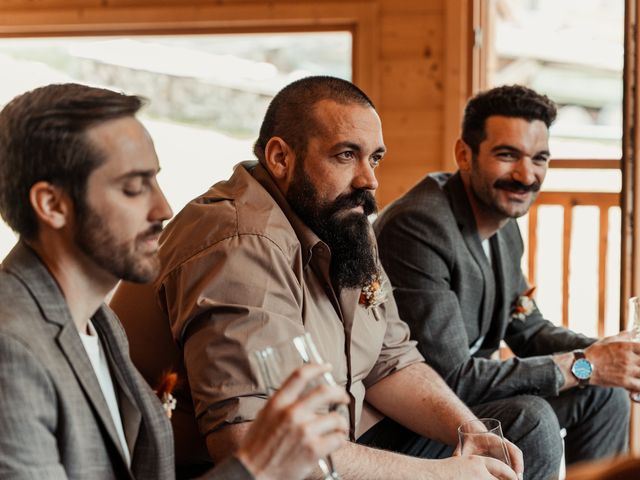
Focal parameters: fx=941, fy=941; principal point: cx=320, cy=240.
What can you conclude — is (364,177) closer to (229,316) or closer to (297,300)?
(297,300)

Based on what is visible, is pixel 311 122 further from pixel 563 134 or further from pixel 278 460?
pixel 563 134

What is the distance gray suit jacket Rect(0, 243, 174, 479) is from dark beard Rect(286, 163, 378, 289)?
2.60ft

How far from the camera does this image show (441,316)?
277cm

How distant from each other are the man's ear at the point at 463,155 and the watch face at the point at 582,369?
0.77 metres

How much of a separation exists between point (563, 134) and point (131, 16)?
2429mm

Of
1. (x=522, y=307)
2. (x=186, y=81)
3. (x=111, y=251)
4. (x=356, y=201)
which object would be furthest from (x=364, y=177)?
(x=186, y=81)

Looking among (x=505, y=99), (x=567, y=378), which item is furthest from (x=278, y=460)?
(x=505, y=99)

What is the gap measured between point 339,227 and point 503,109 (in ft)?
3.86

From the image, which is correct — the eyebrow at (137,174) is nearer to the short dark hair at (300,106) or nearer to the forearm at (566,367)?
the short dark hair at (300,106)

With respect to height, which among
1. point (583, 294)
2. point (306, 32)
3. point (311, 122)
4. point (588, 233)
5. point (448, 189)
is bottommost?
point (583, 294)

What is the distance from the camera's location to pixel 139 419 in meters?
1.52

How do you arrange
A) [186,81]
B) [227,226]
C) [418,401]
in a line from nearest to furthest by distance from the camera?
[227,226] < [418,401] < [186,81]

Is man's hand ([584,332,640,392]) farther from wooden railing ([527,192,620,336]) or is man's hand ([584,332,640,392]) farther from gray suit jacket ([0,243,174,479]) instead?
wooden railing ([527,192,620,336])

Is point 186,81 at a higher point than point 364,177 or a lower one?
higher
